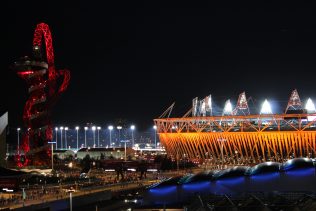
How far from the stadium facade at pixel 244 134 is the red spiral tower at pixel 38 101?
26911 millimetres

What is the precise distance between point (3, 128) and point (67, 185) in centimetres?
1536

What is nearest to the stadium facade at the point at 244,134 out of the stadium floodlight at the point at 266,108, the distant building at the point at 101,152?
the stadium floodlight at the point at 266,108

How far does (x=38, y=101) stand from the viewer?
7075 centimetres

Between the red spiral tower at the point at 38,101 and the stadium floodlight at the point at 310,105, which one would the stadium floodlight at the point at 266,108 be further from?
the red spiral tower at the point at 38,101

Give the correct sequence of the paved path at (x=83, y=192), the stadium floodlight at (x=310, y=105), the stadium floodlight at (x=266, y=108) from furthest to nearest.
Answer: the stadium floodlight at (x=266, y=108) → the stadium floodlight at (x=310, y=105) → the paved path at (x=83, y=192)

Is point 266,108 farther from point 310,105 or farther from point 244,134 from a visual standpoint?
point 244,134

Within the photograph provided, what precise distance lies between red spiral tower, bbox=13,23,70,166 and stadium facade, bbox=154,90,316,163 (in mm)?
26911

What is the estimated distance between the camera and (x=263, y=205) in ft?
88.8

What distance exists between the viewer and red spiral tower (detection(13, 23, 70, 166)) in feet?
232

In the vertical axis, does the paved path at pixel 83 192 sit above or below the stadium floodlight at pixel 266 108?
below

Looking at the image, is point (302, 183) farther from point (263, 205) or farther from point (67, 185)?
point (67, 185)

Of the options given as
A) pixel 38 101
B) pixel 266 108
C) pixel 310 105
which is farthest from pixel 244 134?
pixel 38 101

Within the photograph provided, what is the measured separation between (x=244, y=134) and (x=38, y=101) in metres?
35.1

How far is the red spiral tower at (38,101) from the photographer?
70.6m
